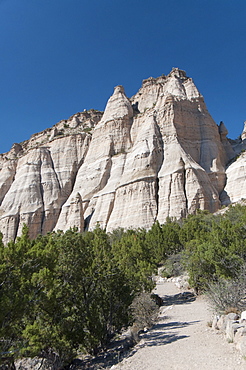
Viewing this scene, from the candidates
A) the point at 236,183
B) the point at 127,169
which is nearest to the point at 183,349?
the point at 236,183

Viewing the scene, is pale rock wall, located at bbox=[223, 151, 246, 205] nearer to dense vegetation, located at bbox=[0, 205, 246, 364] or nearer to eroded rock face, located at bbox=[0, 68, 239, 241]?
eroded rock face, located at bbox=[0, 68, 239, 241]

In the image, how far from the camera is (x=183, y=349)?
919 cm

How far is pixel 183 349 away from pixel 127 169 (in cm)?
4543

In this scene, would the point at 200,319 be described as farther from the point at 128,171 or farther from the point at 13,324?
the point at 128,171

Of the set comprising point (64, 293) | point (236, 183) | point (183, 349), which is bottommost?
point (183, 349)

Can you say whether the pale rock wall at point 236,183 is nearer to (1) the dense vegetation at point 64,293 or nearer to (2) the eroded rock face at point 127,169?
(2) the eroded rock face at point 127,169

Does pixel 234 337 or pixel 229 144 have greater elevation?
pixel 229 144

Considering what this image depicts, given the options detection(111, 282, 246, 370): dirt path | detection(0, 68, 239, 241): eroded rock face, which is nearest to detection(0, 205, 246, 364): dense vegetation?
detection(111, 282, 246, 370): dirt path

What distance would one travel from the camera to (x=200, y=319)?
1283 cm

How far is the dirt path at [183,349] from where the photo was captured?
7758 mm

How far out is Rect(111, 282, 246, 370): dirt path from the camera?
25.5ft

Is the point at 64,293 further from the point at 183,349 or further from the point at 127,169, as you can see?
the point at 127,169

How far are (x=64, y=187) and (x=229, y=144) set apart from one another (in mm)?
36348

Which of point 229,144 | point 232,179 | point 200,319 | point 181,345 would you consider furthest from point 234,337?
point 229,144
